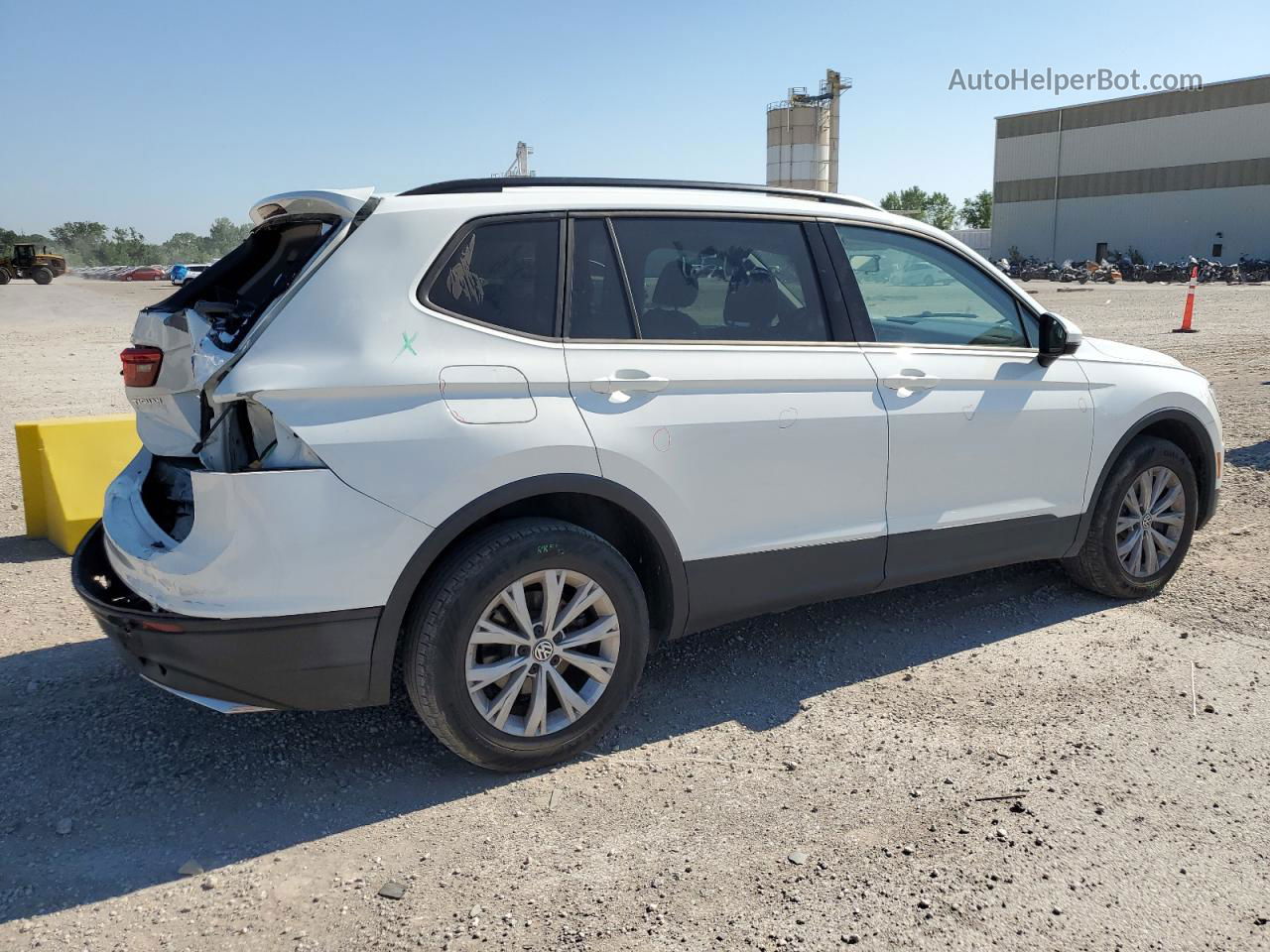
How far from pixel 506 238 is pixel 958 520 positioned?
7.43 ft

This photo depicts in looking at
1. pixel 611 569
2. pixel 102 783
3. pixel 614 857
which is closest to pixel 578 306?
pixel 611 569

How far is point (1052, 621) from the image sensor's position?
4930 mm

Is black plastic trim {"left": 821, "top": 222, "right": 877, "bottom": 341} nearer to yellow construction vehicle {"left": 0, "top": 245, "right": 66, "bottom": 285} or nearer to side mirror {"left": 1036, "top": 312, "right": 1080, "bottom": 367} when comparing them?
side mirror {"left": 1036, "top": 312, "right": 1080, "bottom": 367}

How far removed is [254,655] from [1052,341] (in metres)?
3.54

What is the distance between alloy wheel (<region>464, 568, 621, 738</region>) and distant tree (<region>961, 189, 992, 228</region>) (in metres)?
116

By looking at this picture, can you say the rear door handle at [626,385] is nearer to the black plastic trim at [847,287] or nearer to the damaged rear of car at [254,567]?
the damaged rear of car at [254,567]

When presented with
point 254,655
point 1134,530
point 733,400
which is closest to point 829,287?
point 733,400

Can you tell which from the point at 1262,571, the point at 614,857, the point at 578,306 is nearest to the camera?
the point at 614,857

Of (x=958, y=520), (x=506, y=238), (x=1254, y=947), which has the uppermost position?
(x=506, y=238)

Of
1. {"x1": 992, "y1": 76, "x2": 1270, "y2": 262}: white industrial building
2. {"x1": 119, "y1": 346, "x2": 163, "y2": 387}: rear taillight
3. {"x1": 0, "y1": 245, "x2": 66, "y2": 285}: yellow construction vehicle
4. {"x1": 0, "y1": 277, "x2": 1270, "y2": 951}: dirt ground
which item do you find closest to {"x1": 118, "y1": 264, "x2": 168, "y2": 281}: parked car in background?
{"x1": 0, "y1": 245, "x2": 66, "y2": 285}: yellow construction vehicle

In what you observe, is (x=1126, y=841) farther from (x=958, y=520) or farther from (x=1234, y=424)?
(x=1234, y=424)

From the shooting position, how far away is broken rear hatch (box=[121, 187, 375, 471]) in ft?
10.3

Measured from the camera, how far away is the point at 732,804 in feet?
11.0

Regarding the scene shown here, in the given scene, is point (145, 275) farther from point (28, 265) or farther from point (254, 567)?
point (254, 567)
